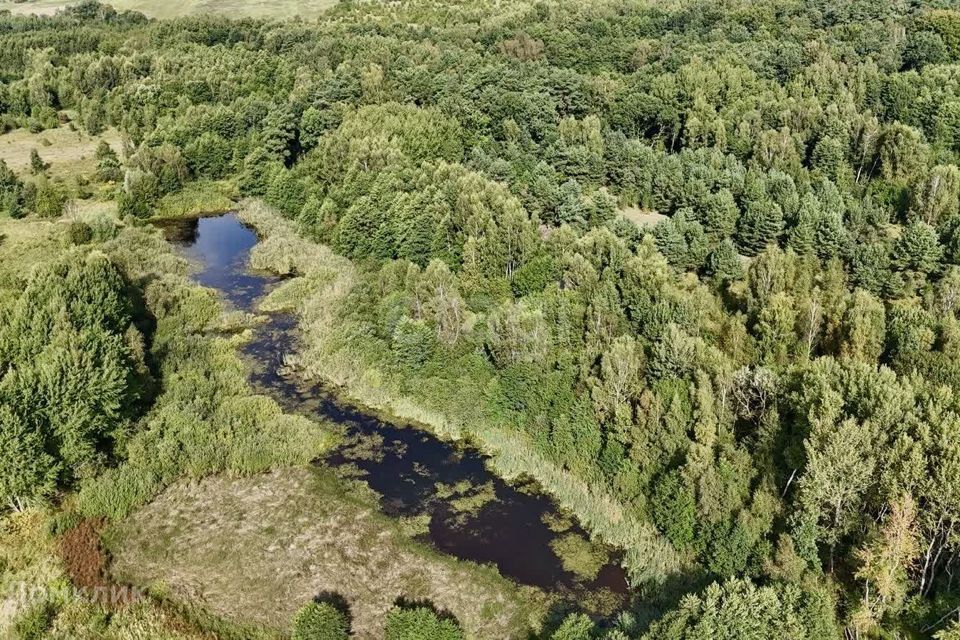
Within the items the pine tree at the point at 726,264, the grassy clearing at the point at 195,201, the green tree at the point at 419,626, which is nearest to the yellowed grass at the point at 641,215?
the pine tree at the point at 726,264

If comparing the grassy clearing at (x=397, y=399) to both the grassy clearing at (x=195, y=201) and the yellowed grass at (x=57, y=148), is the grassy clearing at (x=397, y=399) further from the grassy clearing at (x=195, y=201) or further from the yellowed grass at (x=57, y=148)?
the yellowed grass at (x=57, y=148)

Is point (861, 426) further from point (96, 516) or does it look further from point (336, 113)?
point (336, 113)

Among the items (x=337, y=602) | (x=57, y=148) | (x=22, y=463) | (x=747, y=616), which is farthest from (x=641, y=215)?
(x=57, y=148)

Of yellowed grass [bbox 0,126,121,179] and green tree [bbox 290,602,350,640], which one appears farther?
yellowed grass [bbox 0,126,121,179]

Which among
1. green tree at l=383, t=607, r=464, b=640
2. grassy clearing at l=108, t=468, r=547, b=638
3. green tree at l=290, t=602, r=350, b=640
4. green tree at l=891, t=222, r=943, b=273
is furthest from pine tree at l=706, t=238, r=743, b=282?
green tree at l=290, t=602, r=350, b=640

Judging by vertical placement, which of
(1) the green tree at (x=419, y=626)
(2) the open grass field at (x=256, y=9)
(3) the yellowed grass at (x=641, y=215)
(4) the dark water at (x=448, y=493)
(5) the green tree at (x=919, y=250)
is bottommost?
(4) the dark water at (x=448, y=493)

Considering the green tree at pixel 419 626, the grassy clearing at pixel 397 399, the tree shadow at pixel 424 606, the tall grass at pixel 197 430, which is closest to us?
the green tree at pixel 419 626

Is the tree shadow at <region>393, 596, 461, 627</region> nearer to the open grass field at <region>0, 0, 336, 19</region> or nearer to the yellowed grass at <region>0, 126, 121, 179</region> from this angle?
the yellowed grass at <region>0, 126, 121, 179</region>
